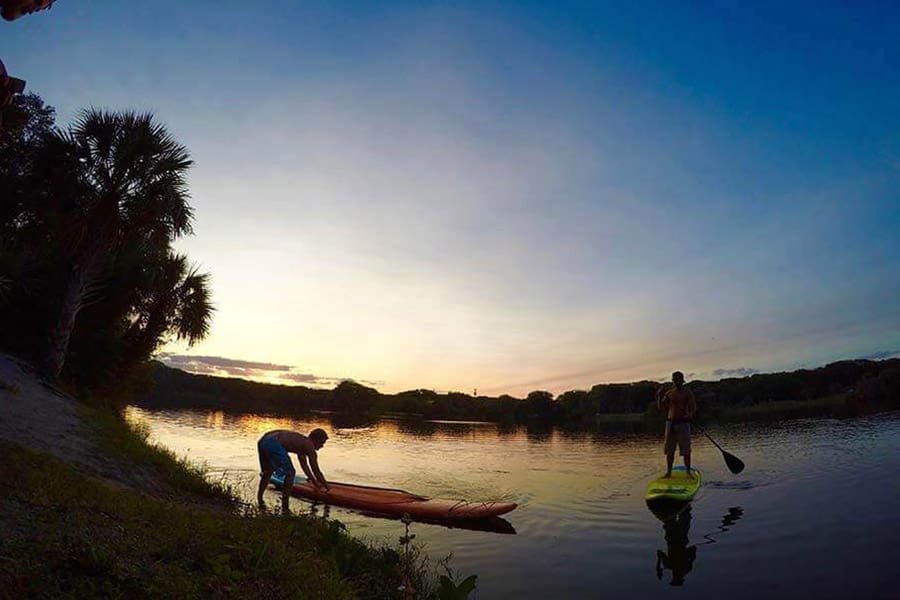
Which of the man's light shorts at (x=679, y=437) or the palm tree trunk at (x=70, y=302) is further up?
the palm tree trunk at (x=70, y=302)

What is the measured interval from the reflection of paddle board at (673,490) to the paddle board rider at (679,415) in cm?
52

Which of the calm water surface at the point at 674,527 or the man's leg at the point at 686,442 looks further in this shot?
the man's leg at the point at 686,442

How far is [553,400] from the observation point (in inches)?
Answer: 3688

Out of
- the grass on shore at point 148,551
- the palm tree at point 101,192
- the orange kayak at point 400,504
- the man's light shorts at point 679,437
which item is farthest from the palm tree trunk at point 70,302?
the man's light shorts at point 679,437

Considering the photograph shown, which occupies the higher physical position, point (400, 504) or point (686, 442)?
point (686, 442)

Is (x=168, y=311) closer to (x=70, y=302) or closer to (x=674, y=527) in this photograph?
(x=70, y=302)

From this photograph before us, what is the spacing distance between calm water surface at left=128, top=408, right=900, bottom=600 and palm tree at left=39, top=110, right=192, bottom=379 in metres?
7.48

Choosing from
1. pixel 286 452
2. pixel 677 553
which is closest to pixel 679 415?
pixel 677 553

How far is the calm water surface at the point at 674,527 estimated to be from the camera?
7.48 m

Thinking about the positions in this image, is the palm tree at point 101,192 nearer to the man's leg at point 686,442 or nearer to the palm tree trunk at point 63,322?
the palm tree trunk at point 63,322

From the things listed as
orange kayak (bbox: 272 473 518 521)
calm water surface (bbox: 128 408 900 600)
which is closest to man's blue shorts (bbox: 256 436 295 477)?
orange kayak (bbox: 272 473 518 521)

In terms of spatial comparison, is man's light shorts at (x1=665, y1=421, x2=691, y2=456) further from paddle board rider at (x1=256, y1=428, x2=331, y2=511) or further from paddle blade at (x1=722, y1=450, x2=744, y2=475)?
paddle board rider at (x1=256, y1=428, x2=331, y2=511)

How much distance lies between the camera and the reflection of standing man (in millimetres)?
7992

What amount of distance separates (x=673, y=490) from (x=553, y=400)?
83307 millimetres
